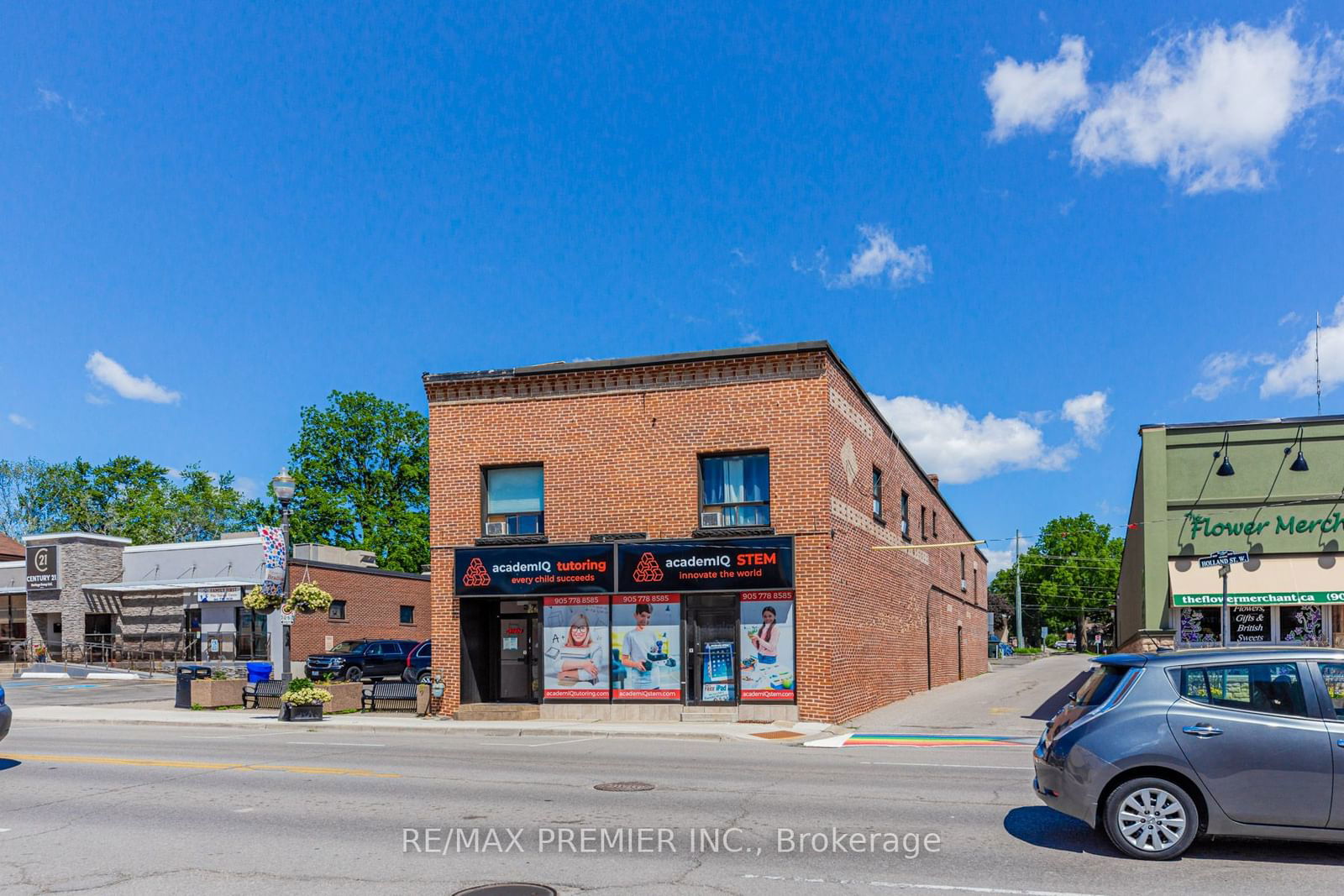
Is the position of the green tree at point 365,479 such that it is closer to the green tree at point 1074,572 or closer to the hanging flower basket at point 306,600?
the hanging flower basket at point 306,600

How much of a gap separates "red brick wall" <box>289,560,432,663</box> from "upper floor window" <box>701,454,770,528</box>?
933 inches

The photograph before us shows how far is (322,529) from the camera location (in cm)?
6225

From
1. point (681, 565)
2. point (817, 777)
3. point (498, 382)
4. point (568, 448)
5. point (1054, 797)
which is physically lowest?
point (817, 777)

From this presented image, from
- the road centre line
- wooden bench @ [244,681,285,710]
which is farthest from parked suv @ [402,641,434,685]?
the road centre line

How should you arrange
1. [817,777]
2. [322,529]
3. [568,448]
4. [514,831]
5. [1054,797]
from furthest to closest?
[322,529] → [568,448] → [817,777] → [514,831] → [1054,797]

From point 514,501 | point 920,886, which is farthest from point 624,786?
point 514,501

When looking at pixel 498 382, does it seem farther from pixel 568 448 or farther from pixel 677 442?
pixel 677 442

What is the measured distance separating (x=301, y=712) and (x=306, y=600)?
264cm

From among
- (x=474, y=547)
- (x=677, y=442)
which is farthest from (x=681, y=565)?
(x=474, y=547)

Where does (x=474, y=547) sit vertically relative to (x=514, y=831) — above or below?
above

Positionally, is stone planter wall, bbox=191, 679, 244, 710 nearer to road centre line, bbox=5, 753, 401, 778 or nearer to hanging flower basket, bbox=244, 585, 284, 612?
hanging flower basket, bbox=244, 585, 284, 612

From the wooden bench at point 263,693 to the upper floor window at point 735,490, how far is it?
42.6ft

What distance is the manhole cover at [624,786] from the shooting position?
40.7ft

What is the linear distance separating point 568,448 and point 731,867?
16.0 metres
